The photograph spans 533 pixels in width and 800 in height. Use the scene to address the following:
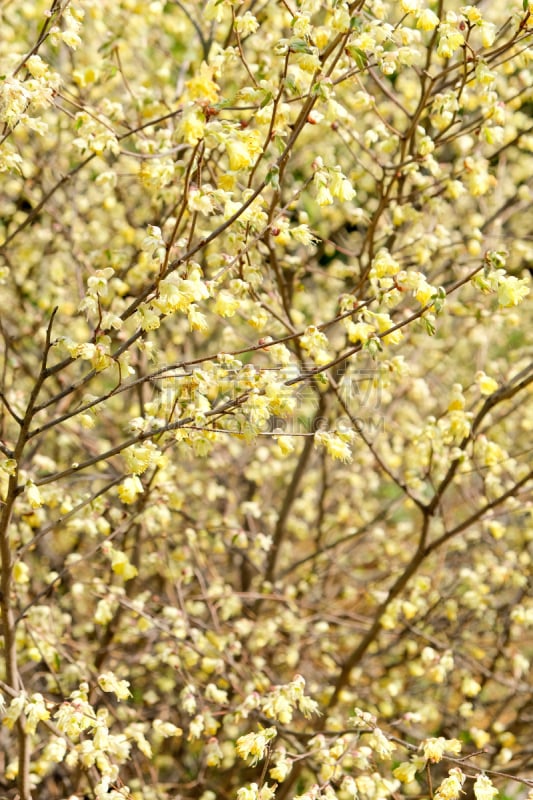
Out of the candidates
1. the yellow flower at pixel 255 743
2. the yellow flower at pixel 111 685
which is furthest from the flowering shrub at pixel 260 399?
the yellow flower at pixel 255 743

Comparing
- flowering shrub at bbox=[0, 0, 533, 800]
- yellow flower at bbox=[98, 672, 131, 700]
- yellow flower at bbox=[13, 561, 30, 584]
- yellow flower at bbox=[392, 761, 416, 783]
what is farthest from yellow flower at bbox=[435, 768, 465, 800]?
yellow flower at bbox=[13, 561, 30, 584]

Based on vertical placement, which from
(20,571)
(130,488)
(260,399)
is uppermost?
(260,399)

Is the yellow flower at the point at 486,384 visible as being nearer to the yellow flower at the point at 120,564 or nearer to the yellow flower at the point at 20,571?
the yellow flower at the point at 120,564

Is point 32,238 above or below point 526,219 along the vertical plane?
below

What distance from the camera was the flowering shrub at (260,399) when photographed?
7.56ft

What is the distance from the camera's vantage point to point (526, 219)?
5.46 meters

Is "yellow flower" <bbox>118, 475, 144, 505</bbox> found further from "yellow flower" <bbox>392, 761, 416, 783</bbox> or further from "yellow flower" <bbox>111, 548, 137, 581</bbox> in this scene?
"yellow flower" <bbox>392, 761, 416, 783</bbox>

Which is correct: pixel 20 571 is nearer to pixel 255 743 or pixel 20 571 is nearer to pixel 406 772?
pixel 255 743

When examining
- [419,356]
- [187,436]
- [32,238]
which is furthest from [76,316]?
[187,436]

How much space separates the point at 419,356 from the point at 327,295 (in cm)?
91

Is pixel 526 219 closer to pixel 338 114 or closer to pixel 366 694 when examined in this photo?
pixel 366 694

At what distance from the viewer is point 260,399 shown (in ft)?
7.07

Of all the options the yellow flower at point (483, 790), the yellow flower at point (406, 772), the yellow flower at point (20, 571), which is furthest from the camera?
the yellow flower at point (20, 571)

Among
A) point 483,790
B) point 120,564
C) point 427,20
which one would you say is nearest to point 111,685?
point 120,564
